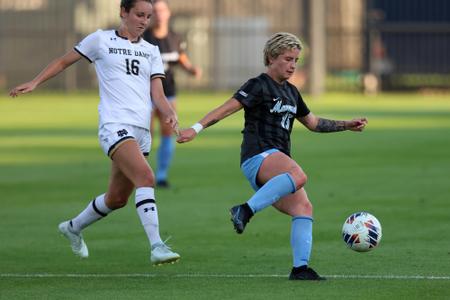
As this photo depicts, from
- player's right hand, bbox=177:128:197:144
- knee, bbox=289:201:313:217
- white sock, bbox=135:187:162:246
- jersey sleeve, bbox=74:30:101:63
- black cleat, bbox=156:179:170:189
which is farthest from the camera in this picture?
black cleat, bbox=156:179:170:189

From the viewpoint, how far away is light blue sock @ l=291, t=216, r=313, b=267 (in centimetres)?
912

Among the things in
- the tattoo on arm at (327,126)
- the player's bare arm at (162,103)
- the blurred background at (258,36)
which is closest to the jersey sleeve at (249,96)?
the player's bare arm at (162,103)

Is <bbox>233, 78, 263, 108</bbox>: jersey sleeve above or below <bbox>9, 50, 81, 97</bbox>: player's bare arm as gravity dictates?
below

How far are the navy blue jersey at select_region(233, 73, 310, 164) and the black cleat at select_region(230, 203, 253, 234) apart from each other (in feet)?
1.78

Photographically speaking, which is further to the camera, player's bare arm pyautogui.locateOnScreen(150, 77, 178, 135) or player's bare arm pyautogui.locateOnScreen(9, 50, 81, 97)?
player's bare arm pyautogui.locateOnScreen(9, 50, 81, 97)

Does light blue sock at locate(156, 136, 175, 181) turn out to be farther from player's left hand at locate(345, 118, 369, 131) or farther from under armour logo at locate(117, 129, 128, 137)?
player's left hand at locate(345, 118, 369, 131)

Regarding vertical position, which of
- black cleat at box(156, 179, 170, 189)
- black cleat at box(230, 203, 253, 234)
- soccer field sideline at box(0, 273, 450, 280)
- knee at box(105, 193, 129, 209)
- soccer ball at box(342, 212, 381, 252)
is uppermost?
black cleat at box(230, 203, 253, 234)

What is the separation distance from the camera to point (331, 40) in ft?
150

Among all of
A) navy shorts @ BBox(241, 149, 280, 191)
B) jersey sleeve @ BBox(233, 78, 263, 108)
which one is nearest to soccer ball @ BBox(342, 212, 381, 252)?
navy shorts @ BBox(241, 149, 280, 191)

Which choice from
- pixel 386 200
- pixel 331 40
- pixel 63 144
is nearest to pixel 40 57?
pixel 331 40

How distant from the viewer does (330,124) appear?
991cm

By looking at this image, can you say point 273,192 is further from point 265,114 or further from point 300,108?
point 300,108

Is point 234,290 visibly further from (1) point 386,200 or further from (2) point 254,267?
(1) point 386,200

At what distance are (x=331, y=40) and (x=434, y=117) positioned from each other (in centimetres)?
1565
